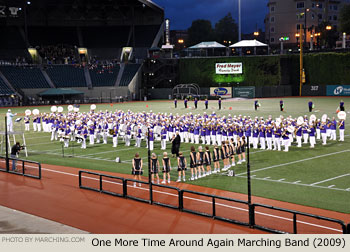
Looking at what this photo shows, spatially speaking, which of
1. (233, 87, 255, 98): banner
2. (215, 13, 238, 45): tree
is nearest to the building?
(233, 87, 255, 98): banner

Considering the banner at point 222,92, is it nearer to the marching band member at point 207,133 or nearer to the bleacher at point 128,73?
the bleacher at point 128,73

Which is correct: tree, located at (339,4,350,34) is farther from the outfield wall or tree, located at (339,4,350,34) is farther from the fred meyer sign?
the fred meyer sign

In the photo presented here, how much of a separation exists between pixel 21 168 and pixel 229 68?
5570 cm

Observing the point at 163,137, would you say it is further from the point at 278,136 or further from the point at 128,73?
the point at 128,73

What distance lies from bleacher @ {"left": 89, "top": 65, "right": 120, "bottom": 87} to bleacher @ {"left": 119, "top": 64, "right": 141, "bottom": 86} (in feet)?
4.48

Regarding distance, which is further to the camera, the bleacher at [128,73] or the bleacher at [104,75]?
the bleacher at [128,73]

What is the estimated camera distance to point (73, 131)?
100 ft

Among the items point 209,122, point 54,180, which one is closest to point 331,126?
point 209,122

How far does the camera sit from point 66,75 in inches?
2776

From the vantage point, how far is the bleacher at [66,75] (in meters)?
68.6

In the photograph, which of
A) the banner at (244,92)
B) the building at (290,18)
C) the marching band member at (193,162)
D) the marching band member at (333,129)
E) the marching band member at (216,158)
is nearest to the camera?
the marching band member at (193,162)

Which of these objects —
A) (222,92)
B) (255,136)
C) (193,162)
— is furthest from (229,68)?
(193,162)

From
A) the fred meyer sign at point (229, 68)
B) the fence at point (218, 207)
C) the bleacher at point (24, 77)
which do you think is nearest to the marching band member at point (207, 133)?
the fence at point (218, 207)

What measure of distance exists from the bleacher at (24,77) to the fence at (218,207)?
174 feet
